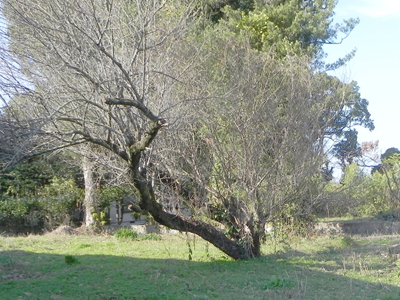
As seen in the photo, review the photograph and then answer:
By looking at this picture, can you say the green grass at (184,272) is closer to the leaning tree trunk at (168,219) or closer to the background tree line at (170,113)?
the leaning tree trunk at (168,219)

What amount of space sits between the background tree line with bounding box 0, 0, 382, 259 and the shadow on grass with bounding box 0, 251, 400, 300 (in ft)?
3.01

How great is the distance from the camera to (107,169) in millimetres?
11062

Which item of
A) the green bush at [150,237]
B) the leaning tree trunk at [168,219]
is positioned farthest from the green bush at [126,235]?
the leaning tree trunk at [168,219]

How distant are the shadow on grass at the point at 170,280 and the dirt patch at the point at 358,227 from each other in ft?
19.0

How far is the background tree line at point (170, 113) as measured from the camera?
8.61 meters

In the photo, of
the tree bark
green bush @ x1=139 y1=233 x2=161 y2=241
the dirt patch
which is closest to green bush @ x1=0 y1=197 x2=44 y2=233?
green bush @ x1=139 y1=233 x2=161 y2=241

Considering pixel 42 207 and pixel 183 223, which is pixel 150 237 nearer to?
pixel 42 207

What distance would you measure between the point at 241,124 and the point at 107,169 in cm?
282

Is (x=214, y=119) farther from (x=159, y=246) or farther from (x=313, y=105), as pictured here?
(x=159, y=246)

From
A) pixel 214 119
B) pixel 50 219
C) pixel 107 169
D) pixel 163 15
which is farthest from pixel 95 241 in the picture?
pixel 163 15

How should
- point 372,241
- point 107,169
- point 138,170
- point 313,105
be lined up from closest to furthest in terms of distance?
point 138,170, point 107,169, point 313,105, point 372,241

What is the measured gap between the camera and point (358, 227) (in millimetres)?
18484

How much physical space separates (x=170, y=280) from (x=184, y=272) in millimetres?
804

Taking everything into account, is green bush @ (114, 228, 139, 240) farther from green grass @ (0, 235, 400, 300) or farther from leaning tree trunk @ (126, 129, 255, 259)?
leaning tree trunk @ (126, 129, 255, 259)
